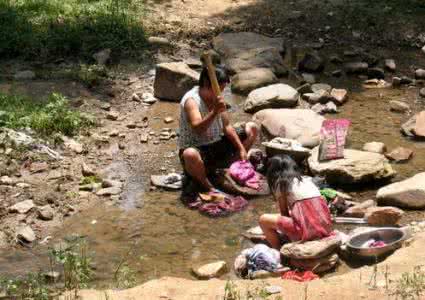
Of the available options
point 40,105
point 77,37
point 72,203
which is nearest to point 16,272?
point 72,203

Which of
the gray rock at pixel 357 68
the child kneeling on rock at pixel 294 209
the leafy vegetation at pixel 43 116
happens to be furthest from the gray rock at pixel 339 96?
the child kneeling on rock at pixel 294 209

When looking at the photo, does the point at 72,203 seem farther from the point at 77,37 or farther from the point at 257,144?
the point at 77,37

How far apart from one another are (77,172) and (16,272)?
1904 millimetres

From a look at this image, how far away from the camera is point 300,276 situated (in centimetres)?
530

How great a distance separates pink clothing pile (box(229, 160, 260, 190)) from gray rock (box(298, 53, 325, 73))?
3.33 meters

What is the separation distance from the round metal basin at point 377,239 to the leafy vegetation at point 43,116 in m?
3.67

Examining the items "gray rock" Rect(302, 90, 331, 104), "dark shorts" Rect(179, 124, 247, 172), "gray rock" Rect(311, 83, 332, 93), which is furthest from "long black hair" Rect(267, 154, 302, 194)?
"gray rock" Rect(311, 83, 332, 93)

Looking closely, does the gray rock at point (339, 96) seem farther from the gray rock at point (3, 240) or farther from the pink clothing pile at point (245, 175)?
the gray rock at point (3, 240)

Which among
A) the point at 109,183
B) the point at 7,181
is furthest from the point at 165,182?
the point at 7,181

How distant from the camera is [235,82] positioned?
9555 mm

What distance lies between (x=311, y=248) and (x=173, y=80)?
13.8 ft

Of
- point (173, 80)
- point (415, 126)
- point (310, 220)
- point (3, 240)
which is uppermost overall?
point (310, 220)

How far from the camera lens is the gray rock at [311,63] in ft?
33.1

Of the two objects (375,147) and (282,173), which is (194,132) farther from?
(375,147)
